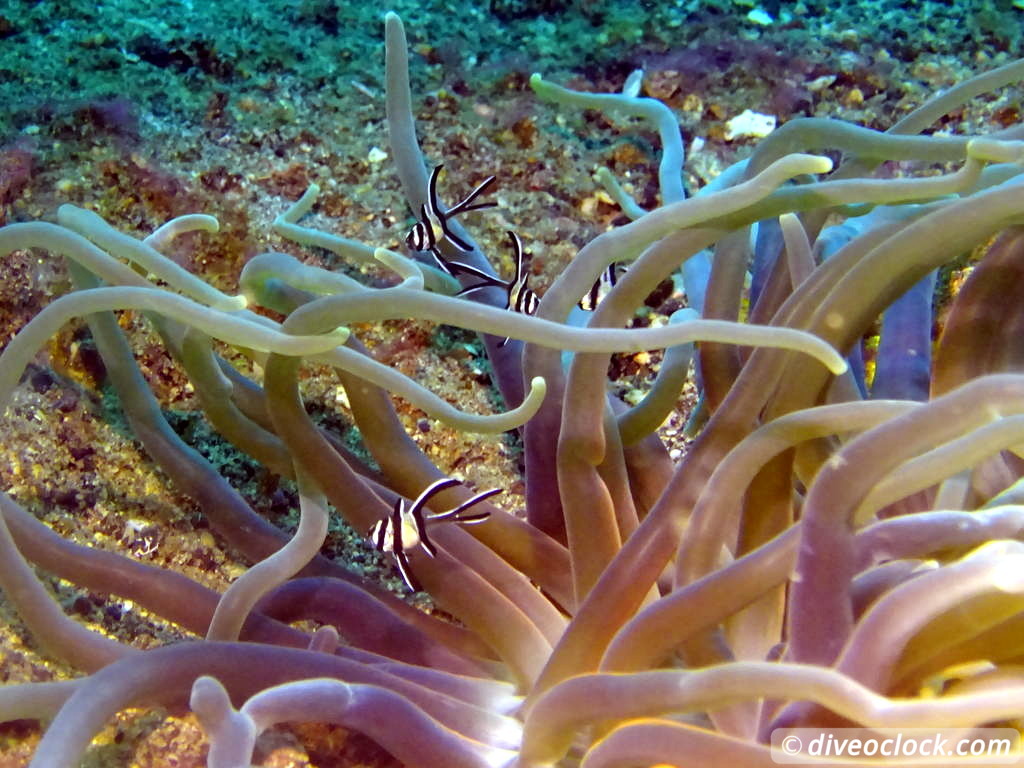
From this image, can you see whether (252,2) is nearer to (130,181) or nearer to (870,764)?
(130,181)

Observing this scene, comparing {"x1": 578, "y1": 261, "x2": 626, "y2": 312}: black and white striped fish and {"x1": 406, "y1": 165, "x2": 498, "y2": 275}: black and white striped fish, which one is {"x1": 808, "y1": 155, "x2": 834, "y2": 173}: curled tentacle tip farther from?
{"x1": 406, "y1": 165, "x2": 498, "y2": 275}: black and white striped fish

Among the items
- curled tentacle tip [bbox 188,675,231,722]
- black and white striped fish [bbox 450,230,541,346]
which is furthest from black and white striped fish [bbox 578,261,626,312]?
curled tentacle tip [bbox 188,675,231,722]

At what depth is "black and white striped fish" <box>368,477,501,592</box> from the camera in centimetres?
144

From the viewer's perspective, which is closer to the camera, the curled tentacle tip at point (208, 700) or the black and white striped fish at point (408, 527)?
the curled tentacle tip at point (208, 700)

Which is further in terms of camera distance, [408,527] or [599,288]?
[599,288]

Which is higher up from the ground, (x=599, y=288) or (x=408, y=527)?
(x=599, y=288)

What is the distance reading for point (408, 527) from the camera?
145 cm

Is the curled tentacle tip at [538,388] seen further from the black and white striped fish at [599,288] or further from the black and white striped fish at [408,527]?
the black and white striped fish at [599,288]

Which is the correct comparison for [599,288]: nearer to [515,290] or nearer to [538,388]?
[515,290]

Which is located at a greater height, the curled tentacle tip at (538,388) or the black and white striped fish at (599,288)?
the black and white striped fish at (599,288)

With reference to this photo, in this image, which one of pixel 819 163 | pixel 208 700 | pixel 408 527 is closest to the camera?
pixel 208 700

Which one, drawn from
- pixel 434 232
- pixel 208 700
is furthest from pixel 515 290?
pixel 208 700

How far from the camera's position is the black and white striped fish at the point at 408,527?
56.9 inches

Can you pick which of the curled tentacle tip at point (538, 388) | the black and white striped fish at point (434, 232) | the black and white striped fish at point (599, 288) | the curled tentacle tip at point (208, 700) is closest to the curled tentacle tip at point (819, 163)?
the curled tentacle tip at point (538, 388)
